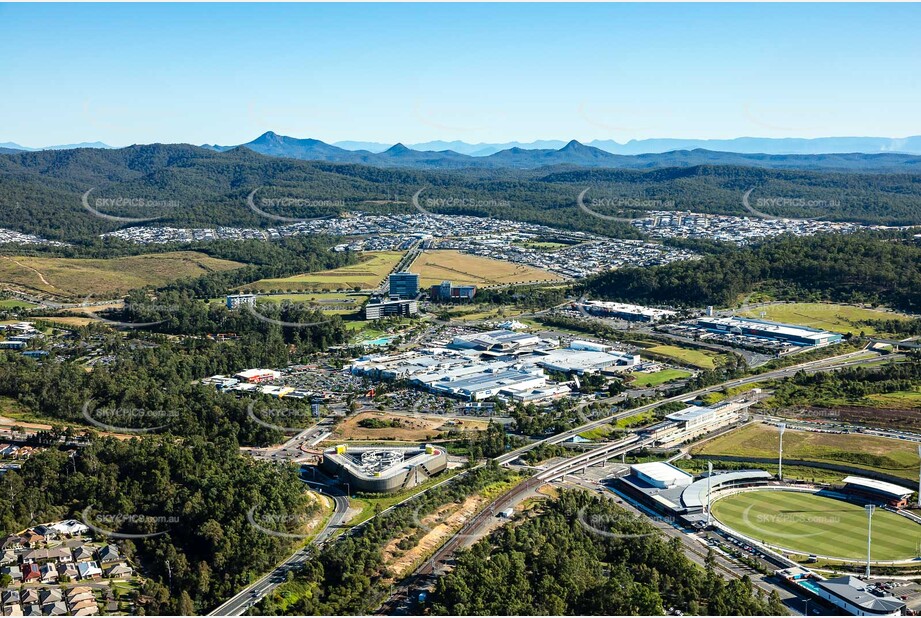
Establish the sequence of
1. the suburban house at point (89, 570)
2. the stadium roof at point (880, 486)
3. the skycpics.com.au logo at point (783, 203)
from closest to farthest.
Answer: the suburban house at point (89, 570), the stadium roof at point (880, 486), the skycpics.com.au logo at point (783, 203)

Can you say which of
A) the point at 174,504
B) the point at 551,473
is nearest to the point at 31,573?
the point at 174,504

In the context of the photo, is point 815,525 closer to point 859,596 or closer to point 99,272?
point 859,596

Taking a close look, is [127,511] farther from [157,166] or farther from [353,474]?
[157,166]

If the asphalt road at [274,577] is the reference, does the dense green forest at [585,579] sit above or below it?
above

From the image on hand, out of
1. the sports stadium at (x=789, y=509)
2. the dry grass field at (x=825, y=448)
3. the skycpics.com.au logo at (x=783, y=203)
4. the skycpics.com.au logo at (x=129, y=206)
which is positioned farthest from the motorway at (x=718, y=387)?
the skycpics.com.au logo at (x=129, y=206)

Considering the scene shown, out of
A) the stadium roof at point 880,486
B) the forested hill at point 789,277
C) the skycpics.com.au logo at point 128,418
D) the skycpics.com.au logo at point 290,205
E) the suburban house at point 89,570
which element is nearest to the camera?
the suburban house at point 89,570

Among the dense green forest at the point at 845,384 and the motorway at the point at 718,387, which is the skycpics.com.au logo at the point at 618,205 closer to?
the motorway at the point at 718,387

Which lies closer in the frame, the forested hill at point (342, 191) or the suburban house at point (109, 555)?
the suburban house at point (109, 555)
